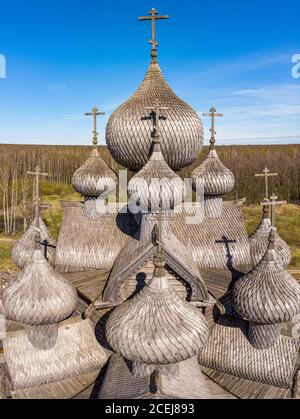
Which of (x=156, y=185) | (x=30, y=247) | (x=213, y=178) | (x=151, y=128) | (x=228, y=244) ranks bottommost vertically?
(x=30, y=247)

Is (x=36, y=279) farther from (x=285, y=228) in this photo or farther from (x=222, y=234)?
(x=285, y=228)

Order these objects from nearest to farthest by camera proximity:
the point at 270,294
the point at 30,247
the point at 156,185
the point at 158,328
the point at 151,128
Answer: the point at 158,328 → the point at 270,294 → the point at 156,185 → the point at 151,128 → the point at 30,247

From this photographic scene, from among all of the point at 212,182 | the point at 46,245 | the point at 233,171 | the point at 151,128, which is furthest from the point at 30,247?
the point at 233,171

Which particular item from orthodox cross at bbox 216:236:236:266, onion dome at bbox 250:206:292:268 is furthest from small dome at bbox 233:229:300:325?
onion dome at bbox 250:206:292:268

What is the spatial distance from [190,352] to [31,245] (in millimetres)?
6044

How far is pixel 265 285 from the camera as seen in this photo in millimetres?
6781

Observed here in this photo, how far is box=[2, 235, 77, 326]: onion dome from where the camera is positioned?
6.46 m

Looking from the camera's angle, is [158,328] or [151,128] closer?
[158,328]

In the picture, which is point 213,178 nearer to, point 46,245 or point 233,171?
point 46,245

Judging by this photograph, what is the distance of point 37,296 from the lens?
6.46 metres

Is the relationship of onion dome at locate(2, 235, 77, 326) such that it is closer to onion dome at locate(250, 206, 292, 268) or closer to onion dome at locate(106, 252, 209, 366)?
onion dome at locate(106, 252, 209, 366)

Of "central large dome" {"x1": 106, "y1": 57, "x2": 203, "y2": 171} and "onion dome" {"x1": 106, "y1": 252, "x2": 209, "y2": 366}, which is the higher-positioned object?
"central large dome" {"x1": 106, "y1": 57, "x2": 203, "y2": 171}

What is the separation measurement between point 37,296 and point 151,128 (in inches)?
170

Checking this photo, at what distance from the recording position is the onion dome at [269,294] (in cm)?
669
